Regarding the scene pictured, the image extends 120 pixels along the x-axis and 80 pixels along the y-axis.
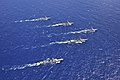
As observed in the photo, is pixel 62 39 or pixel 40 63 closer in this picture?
pixel 40 63

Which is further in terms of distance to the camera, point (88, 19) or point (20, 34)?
point (88, 19)

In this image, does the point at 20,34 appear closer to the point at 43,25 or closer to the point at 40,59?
the point at 43,25

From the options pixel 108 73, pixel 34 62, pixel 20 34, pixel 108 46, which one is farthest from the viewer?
pixel 20 34

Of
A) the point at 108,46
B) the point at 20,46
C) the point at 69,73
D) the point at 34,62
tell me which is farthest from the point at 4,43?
the point at 108,46

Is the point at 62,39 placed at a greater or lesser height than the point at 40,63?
greater

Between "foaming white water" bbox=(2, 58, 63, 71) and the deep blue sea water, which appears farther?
"foaming white water" bbox=(2, 58, 63, 71)

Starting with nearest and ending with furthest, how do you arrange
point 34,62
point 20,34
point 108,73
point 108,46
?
point 108,73, point 34,62, point 108,46, point 20,34

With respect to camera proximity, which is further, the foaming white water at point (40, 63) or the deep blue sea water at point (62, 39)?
the foaming white water at point (40, 63)
